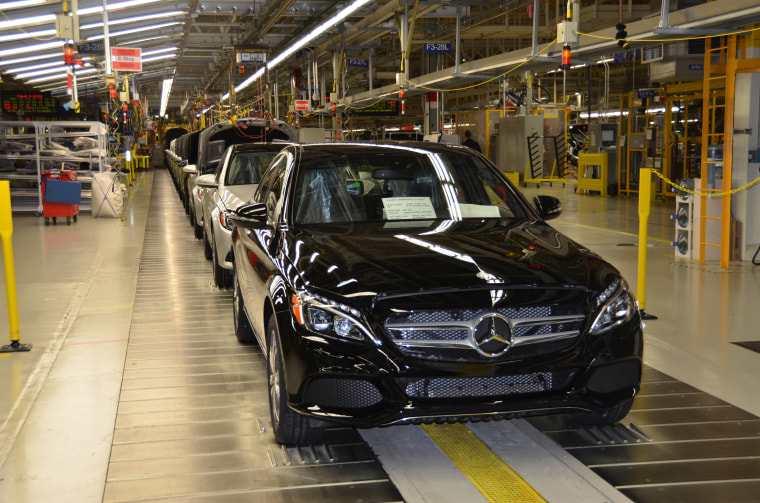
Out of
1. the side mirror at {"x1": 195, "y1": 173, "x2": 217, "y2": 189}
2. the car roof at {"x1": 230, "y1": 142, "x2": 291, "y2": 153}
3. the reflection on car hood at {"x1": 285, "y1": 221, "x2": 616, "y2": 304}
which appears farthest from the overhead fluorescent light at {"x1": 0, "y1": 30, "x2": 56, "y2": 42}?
the reflection on car hood at {"x1": 285, "y1": 221, "x2": 616, "y2": 304}

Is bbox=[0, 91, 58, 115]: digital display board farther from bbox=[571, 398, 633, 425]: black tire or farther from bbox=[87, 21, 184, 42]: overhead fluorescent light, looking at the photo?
bbox=[571, 398, 633, 425]: black tire

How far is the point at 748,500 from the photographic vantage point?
3.19m

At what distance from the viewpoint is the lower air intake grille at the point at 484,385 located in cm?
319

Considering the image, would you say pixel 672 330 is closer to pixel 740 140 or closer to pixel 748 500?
pixel 748 500

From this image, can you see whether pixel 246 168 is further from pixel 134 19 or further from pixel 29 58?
pixel 29 58

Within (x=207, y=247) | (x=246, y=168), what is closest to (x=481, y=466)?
(x=246, y=168)

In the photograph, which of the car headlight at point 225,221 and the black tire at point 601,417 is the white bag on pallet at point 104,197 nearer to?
the car headlight at point 225,221

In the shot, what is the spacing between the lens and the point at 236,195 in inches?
313

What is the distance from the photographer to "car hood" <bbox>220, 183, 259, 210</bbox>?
24.8ft

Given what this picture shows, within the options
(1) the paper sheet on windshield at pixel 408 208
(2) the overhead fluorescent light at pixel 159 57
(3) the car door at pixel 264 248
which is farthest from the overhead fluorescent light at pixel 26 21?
(1) the paper sheet on windshield at pixel 408 208

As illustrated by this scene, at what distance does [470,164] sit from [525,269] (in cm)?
142

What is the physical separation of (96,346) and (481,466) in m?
3.52

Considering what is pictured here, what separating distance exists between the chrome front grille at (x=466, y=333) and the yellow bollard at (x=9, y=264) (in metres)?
3.38

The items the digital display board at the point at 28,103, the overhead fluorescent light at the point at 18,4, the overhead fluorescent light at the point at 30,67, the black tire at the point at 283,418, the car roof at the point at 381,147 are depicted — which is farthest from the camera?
the digital display board at the point at 28,103
